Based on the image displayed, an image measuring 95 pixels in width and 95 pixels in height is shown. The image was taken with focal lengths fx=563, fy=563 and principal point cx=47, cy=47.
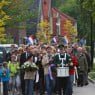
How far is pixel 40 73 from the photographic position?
20531mm

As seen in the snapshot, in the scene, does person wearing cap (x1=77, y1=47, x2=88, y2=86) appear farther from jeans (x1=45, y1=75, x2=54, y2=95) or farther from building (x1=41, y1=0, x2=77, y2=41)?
building (x1=41, y1=0, x2=77, y2=41)

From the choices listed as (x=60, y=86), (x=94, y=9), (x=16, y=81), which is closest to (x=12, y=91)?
(x=16, y=81)

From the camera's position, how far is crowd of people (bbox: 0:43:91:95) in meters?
19.0

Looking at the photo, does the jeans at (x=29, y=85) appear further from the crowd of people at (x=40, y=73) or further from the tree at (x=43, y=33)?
the tree at (x=43, y=33)

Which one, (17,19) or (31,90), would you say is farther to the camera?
(17,19)

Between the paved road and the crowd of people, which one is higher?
the crowd of people

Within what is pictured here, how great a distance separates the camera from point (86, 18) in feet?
155

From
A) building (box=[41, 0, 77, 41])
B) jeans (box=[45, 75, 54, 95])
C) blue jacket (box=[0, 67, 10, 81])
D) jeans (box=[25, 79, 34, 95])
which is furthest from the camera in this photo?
building (box=[41, 0, 77, 41])

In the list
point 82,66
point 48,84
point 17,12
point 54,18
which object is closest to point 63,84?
point 48,84

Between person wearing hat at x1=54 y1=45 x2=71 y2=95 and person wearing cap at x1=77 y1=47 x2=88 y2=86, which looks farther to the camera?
person wearing cap at x1=77 y1=47 x2=88 y2=86

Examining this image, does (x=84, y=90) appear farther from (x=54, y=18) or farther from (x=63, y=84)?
(x=54, y=18)

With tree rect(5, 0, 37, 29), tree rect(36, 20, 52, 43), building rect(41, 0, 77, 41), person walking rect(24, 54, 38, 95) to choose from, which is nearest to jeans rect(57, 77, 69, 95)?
person walking rect(24, 54, 38, 95)

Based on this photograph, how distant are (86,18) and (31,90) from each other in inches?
1134

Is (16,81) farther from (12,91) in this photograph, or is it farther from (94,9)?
(94,9)
